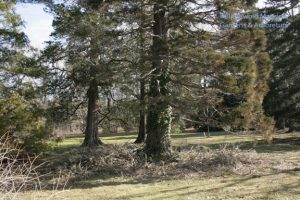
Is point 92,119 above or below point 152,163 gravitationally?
above

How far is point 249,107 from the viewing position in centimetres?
1459

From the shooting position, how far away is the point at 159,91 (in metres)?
15.1

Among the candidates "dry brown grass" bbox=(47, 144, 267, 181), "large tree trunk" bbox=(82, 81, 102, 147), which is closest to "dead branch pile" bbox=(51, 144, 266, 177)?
"dry brown grass" bbox=(47, 144, 267, 181)

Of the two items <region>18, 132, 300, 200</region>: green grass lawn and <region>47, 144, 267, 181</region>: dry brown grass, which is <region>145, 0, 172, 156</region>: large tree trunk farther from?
<region>18, 132, 300, 200</region>: green grass lawn

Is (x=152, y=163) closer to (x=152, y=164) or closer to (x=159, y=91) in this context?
(x=152, y=164)

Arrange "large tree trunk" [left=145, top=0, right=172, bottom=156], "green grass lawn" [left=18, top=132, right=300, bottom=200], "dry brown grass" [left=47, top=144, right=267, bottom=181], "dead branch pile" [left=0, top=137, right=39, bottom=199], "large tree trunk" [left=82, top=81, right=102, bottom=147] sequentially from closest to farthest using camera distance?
"dead branch pile" [left=0, top=137, right=39, bottom=199] → "green grass lawn" [left=18, top=132, right=300, bottom=200] → "dry brown grass" [left=47, top=144, right=267, bottom=181] → "large tree trunk" [left=145, top=0, right=172, bottom=156] → "large tree trunk" [left=82, top=81, right=102, bottom=147]

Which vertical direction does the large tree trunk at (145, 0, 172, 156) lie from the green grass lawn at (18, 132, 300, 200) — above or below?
above

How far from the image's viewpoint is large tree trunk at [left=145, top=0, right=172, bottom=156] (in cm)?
1487

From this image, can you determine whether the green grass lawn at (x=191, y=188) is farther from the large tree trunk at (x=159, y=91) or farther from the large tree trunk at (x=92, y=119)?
the large tree trunk at (x=92, y=119)

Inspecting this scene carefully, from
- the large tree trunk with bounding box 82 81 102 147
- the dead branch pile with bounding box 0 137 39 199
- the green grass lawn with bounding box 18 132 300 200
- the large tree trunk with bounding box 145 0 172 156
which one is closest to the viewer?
the dead branch pile with bounding box 0 137 39 199

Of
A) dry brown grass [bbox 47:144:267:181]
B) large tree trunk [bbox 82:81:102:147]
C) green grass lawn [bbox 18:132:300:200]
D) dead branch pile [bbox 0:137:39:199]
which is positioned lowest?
green grass lawn [bbox 18:132:300:200]

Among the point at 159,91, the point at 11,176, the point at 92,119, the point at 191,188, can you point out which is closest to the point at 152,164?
the point at 159,91

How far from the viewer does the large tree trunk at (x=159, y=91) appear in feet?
48.8

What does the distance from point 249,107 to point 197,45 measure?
2.68m
